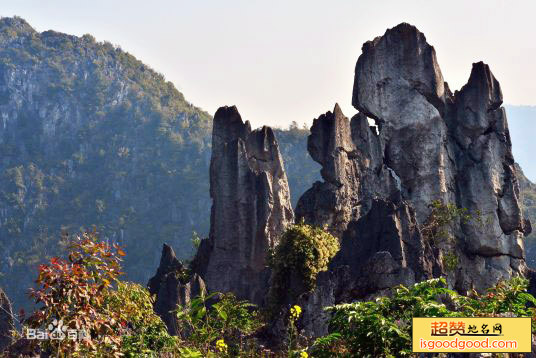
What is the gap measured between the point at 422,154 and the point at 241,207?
846 cm

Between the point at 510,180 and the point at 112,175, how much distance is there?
13410cm

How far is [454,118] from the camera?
4400 cm

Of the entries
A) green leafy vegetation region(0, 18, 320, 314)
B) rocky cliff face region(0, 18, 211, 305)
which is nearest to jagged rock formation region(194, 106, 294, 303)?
green leafy vegetation region(0, 18, 320, 314)

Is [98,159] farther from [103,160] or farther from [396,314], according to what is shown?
[396,314]

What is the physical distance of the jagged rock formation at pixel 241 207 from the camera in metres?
42.4

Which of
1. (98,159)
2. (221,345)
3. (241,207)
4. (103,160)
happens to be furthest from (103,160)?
(221,345)

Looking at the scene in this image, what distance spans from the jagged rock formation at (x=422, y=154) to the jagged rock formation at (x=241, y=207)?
2.84m

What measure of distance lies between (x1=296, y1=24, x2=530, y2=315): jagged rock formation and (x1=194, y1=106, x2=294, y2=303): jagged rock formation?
9.31 feet

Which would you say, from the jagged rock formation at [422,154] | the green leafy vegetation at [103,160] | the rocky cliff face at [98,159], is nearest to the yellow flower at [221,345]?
the jagged rock formation at [422,154]

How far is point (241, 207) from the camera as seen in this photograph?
4366 cm

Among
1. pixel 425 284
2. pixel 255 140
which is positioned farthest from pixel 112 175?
pixel 425 284

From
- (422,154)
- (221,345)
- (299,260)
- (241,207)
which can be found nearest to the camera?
(221,345)

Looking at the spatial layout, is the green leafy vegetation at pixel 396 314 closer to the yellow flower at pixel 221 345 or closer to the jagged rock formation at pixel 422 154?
the yellow flower at pixel 221 345

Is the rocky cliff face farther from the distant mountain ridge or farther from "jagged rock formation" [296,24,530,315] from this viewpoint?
"jagged rock formation" [296,24,530,315]
